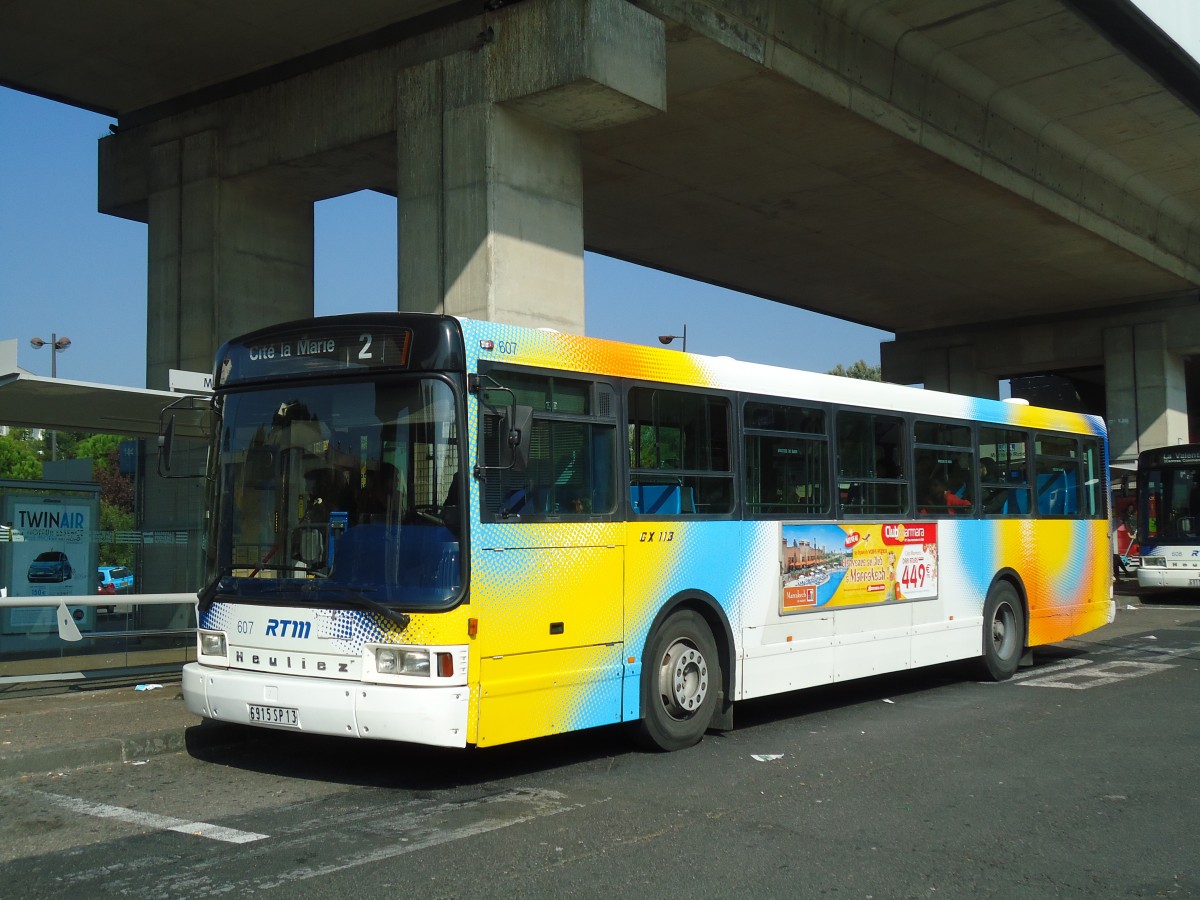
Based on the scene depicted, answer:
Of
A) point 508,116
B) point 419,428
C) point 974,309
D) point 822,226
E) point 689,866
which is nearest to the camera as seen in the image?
point 689,866

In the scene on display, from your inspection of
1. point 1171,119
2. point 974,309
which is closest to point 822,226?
point 1171,119

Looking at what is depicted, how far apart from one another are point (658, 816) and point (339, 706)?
2.08m

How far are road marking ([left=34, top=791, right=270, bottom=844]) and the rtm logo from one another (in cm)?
136

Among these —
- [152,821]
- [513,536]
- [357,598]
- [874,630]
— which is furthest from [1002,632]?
[152,821]

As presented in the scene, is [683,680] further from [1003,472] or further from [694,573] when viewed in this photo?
[1003,472]

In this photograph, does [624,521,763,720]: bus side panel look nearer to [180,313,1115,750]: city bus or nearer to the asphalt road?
[180,313,1115,750]: city bus

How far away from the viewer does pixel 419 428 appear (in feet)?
26.0

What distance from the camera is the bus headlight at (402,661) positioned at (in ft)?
24.9

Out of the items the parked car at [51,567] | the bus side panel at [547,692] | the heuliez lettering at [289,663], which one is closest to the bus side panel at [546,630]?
the bus side panel at [547,692]

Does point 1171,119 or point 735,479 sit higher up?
point 1171,119

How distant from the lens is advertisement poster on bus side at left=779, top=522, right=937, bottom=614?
35.0ft

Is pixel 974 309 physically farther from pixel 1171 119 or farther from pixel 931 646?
pixel 931 646

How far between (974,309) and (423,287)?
25.4 m

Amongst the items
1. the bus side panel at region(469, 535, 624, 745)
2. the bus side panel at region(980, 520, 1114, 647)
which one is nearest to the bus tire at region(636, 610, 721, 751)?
the bus side panel at region(469, 535, 624, 745)
